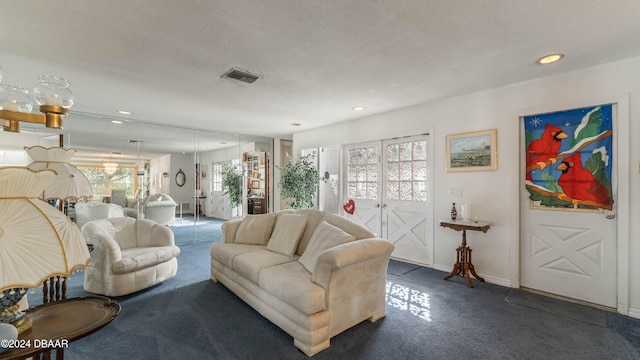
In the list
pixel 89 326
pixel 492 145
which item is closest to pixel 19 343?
pixel 89 326

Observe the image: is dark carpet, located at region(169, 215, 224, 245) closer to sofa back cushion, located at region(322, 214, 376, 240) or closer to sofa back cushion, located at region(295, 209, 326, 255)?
sofa back cushion, located at region(295, 209, 326, 255)

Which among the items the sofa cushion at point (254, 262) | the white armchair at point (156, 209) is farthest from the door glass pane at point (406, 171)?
the white armchair at point (156, 209)

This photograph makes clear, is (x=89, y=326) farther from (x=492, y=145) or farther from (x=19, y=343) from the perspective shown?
(x=492, y=145)

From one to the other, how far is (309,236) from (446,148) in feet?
7.64

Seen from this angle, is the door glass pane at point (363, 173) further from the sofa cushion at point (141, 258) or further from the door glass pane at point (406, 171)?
the sofa cushion at point (141, 258)

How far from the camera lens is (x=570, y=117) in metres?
2.98

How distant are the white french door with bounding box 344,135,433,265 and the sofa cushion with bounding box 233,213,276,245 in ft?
6.44

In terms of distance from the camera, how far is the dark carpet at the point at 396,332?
204 cm

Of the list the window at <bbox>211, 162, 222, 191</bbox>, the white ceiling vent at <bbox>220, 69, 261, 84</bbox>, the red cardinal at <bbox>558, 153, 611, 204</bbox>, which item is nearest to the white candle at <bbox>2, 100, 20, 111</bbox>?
the white ceiling vent at <bbox>220, 69, 261, 84</bbox>

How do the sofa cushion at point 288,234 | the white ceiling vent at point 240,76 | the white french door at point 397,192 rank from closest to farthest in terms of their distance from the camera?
1. the white ceiling vent at point 240,76
2. the sofa cushion at point 288,234
3. the white french door at point 397,192

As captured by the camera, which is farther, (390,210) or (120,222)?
(390,210)

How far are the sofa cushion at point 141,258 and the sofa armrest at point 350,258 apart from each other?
212 centimetres

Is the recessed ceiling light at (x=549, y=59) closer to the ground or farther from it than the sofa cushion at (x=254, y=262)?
farther from it

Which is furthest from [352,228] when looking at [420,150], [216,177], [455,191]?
[216,177]
